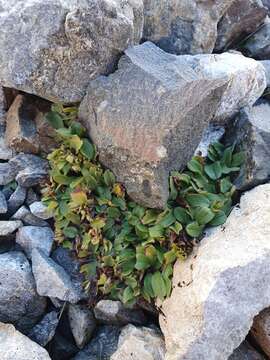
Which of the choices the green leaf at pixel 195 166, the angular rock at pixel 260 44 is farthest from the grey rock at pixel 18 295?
the angular rock at pixel 260 44

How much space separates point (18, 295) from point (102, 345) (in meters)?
1.03

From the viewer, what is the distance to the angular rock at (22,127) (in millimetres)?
5383

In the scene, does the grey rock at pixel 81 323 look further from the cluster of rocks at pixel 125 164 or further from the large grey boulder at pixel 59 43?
the large grey boulder at pixel 59 43

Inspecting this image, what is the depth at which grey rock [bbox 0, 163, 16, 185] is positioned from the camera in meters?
5.48

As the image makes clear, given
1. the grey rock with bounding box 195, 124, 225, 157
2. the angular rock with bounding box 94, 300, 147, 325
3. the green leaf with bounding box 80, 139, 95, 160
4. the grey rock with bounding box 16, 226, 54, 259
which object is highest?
the grey rock with bounding box 195, 124, 225, 157

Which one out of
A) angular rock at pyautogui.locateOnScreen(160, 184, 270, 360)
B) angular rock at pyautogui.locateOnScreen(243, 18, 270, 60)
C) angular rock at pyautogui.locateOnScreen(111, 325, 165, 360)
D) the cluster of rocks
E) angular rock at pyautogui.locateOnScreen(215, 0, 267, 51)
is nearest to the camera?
angular rock at pyautogui.locateOnScreen(160, 184, 270, 360)

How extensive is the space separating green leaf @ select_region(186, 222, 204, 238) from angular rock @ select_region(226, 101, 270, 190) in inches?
25.9

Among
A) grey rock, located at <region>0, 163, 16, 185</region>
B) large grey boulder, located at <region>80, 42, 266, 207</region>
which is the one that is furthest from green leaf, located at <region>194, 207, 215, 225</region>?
grey rock, located at <region>0, 163, 16, 185</region>

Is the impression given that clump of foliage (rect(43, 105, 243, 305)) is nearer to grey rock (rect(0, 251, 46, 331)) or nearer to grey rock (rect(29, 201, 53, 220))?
grey rock (rect(29, 201, 53, 220))

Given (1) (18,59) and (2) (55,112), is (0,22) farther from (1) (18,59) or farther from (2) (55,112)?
(2) (55,112)

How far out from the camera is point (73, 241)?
5211 mm

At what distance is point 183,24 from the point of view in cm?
591

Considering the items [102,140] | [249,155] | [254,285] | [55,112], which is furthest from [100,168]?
[254,285]

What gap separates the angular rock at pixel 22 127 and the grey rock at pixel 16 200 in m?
0.50
